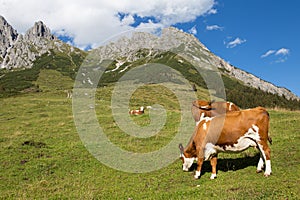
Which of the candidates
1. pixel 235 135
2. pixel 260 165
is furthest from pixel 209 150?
pixel 260 165

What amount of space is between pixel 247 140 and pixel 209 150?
1.52 meters

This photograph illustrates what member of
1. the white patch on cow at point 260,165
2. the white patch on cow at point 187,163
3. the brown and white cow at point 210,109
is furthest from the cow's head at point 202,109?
the white patch on cow at point 260,165

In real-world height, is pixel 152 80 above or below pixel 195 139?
above

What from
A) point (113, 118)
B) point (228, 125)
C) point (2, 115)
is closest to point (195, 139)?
point (228, 125)

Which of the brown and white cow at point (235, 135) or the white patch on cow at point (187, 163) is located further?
the white patch on cow at point (187, 163)

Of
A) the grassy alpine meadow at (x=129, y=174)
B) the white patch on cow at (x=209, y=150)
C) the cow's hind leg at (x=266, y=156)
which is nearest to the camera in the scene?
the grassy alpine meadow at (x=129, y=174)

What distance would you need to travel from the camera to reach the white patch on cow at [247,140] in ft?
33.1

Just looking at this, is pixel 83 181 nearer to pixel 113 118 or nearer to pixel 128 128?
pixel 128 128

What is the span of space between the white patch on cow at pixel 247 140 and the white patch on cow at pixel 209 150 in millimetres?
608

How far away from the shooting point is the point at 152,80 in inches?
5704

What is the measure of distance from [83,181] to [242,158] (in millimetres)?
7323

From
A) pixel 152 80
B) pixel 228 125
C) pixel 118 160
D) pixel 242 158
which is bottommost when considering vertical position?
pixel 118 160

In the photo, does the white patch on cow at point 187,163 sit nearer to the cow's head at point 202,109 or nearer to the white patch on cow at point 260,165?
the white patch on cow at point 260,165

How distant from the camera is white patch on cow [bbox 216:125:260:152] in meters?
10.1
